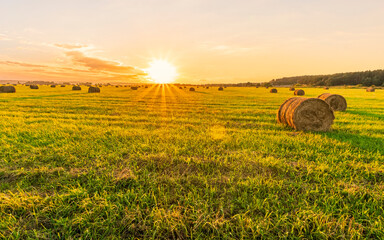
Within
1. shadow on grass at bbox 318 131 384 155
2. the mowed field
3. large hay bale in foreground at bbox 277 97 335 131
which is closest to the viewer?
the mowed field

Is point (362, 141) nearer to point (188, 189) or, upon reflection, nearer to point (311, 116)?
point (311, 116)

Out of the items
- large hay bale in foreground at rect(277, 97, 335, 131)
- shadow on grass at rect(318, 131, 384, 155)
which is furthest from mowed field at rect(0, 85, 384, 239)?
large hay bale in foreground at rect(277, 97, 335, 131)

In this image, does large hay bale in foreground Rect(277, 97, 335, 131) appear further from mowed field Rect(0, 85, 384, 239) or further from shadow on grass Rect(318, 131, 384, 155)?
mowed field Rect(0, 85, 384, 239)

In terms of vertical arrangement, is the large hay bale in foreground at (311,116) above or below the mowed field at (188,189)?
above

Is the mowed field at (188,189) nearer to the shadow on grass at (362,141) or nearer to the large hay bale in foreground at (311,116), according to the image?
the shadow on grass at (362,141)

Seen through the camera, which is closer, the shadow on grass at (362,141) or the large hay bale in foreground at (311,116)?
the shadow on grass at (362,141)

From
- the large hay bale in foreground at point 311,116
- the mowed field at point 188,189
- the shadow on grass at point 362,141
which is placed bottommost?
the mowed field at point 188,189

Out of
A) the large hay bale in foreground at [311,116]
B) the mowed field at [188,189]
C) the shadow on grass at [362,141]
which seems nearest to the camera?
the mowed field at [188,189]

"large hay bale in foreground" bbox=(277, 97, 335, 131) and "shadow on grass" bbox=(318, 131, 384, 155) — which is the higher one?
"large hay bale in foreground" bbox=(277, 97, 335, 131)

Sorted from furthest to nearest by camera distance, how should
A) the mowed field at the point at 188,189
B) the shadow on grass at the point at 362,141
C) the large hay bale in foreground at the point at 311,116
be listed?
the large hay bale in foreground at the point at 311,116 → the shadow on grass at the point at 362,141 → the mowed field at the point at 188,189

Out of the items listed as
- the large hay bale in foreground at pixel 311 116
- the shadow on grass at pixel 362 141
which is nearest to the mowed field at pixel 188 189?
the shadow on grass at pixel 362 141

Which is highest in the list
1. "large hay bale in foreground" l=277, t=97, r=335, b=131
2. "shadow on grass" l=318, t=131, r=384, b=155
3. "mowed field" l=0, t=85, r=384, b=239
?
"large hay bale in foreground" l=277, t=97, r=335, b=131

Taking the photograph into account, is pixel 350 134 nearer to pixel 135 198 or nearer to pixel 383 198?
pixel 383 198

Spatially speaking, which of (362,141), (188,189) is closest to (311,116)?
(362,141)
